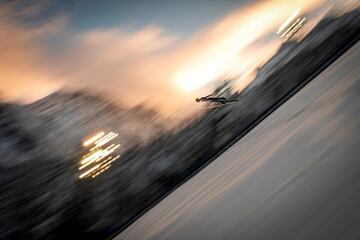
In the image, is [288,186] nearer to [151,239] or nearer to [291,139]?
[291,139]

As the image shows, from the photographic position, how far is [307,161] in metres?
7.57

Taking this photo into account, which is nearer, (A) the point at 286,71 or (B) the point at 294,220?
(B) the point at 294,220

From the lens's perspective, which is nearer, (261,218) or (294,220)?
(294,220)

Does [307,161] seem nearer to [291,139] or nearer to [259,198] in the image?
[259,198]

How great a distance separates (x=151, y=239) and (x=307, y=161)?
5.78 metres

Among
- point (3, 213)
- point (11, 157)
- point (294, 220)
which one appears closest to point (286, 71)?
point (294, 220)

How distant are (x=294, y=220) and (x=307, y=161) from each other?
2.95 metres

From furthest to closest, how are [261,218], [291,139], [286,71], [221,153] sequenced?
[286,71], [221,153], [291,139], [261,218]

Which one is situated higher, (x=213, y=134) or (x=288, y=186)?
(x=213, y=134)

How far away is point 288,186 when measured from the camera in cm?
663

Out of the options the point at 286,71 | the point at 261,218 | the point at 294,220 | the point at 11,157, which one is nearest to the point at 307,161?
the point at 261,218

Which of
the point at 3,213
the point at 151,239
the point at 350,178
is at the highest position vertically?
the point at 3,213

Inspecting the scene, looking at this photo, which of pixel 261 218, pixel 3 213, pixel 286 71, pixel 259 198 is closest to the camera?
pixel 261 218

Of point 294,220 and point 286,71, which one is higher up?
point 286,71
